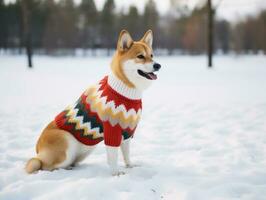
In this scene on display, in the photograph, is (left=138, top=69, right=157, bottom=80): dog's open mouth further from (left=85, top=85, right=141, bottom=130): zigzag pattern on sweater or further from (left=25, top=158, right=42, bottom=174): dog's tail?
(left=25, top=158, right=42, bottom=174): dog's tail

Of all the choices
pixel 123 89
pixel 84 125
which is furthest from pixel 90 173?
pixel 123 89

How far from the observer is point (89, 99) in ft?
11.7

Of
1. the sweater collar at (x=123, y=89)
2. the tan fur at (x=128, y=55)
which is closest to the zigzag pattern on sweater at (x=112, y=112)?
the sweater collar at (x=123, y=89)

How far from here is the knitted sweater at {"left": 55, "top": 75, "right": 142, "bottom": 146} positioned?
3396 millimetres

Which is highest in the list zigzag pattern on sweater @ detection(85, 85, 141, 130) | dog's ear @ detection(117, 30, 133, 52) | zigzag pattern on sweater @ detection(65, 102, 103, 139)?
dog's ear @ detection(117, 30, 133, 52)

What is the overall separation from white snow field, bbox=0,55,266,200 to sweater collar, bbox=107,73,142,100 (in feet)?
2.78

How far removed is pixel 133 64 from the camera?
335 cm

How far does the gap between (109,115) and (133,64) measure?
577mm

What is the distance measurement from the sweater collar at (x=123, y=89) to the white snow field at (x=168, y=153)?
848mm

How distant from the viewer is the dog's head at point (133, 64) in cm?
334

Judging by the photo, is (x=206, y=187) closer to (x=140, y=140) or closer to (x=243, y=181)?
(x=243, y=181)

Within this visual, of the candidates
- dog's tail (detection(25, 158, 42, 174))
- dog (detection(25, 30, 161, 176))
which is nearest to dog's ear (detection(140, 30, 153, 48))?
dog (detection(25, 30, 161, 176))

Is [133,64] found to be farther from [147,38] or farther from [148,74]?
[147,38]

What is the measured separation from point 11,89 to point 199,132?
7.15 m
